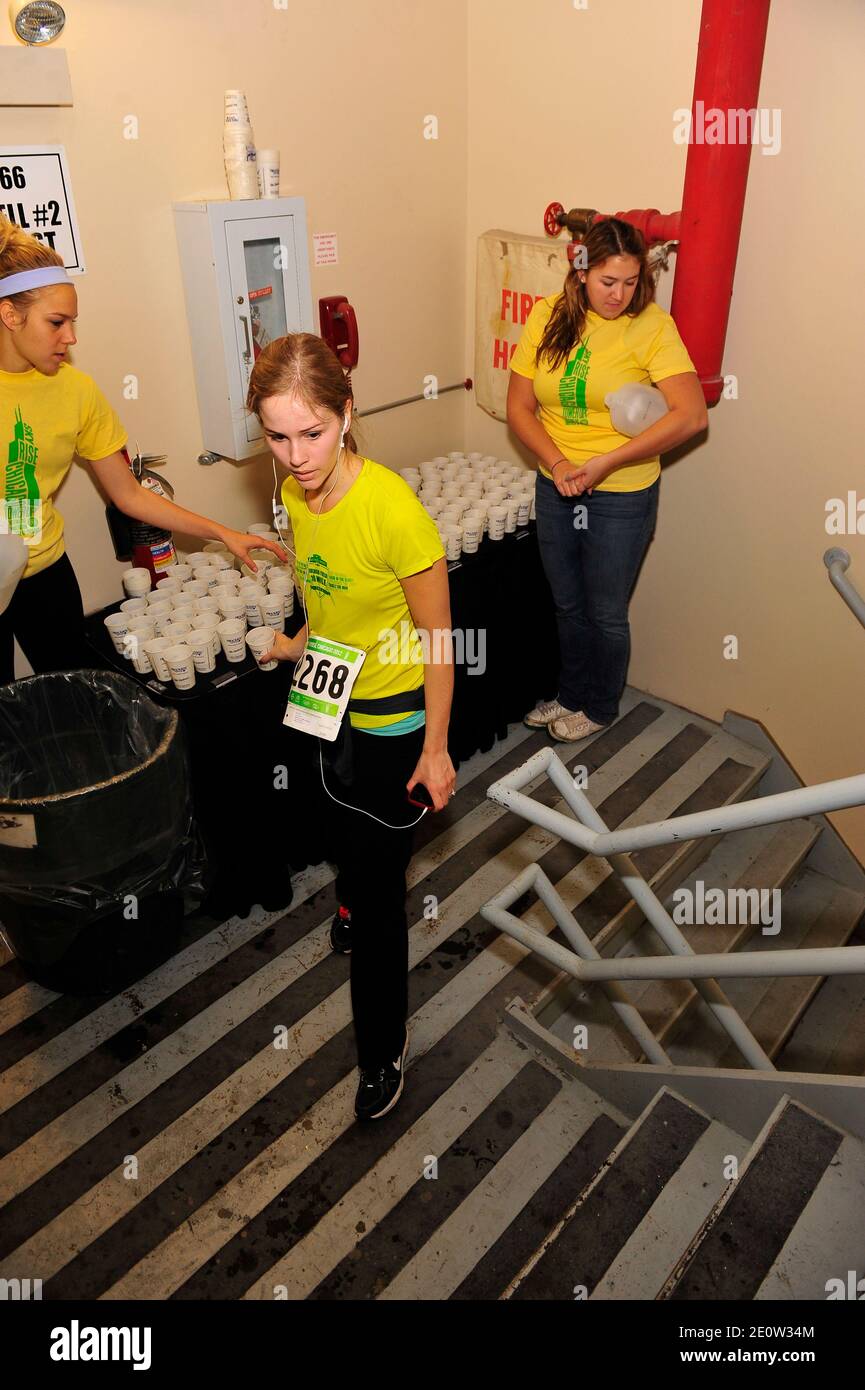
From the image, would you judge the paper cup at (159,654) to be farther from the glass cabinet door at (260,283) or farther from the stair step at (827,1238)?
the stair step at (827,1238)

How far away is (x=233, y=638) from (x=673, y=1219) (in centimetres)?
180

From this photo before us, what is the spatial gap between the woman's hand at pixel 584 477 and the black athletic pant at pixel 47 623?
62.7 inches

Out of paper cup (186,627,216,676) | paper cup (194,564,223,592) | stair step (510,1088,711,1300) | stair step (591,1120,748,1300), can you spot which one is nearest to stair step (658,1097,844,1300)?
stair step (591,1120,748,1300)

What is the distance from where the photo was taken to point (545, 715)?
375 centimetres

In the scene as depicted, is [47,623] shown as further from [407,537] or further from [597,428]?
[597,428]

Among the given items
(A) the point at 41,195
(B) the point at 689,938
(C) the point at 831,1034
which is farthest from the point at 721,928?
(A) the point at 41,195

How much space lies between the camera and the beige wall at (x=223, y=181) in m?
2.53

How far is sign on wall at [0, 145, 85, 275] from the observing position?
2.35 m

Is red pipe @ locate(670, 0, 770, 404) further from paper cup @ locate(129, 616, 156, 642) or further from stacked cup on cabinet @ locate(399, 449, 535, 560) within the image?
paper cup @ locate(129, 616, 156, 642)

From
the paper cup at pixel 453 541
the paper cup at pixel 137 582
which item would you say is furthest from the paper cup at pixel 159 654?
the paper cup at pixel 453 541

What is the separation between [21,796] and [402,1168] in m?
1.45

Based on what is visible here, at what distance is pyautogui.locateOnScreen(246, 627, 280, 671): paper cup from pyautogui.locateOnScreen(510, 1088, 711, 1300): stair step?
152 cm

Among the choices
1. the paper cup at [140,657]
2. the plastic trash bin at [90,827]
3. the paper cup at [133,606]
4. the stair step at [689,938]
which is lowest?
the stair step at [689,938]
